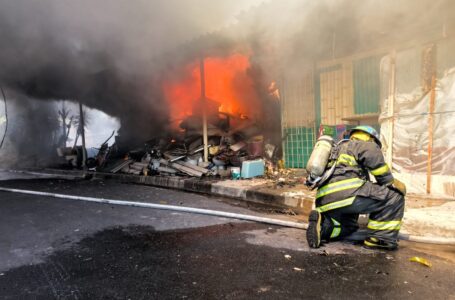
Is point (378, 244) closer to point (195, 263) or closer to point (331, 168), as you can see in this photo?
point (331, 168)

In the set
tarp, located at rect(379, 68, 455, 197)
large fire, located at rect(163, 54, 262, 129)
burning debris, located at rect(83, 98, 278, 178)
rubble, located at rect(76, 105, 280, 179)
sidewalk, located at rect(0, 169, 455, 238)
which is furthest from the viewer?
large fire, located at rect(163, 54, 262, 129)

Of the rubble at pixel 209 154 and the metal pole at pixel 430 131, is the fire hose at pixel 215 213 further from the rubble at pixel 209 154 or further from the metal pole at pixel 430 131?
the rubble at pixel 209 154

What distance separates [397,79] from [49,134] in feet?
57.4

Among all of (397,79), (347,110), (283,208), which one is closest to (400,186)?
(283,208)

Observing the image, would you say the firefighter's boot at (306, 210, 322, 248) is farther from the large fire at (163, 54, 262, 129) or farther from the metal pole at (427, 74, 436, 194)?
the large fire at (163, 54, 262, 129)

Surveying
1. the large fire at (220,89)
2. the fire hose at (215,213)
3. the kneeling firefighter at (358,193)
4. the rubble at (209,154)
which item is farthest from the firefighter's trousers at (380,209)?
the large fire at (220,89)

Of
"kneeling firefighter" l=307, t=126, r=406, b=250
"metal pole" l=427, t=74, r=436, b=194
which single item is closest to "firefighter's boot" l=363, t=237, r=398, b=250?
"kneeling firefighter" l=307, t=126, r=406, b=250

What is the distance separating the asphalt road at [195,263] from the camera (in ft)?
7.78

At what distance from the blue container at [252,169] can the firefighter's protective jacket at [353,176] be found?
449cm

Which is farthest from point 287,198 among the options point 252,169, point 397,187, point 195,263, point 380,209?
point 195,263

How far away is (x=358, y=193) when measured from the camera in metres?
3.10

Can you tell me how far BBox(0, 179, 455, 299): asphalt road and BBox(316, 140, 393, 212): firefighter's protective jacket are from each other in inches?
21.7

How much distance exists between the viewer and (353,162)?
3.21 meters

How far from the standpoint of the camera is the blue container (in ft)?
25.7
